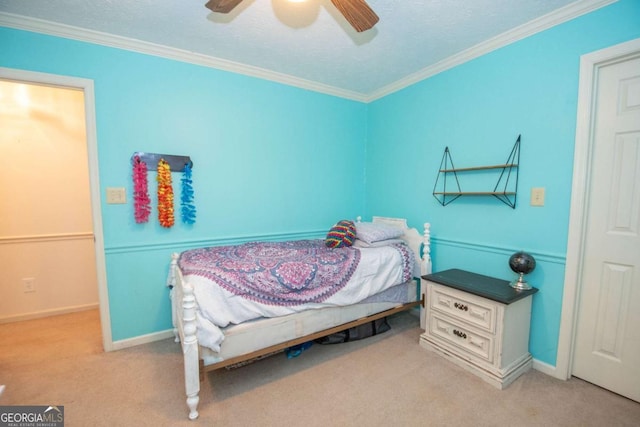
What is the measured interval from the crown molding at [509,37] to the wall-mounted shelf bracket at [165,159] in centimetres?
229

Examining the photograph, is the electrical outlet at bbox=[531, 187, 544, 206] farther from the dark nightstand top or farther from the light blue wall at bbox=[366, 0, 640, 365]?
the dark nightstand top

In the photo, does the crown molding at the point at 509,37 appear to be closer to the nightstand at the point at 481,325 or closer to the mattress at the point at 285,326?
the nightstand at the point at 481,325

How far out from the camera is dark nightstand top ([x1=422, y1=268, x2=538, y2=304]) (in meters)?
1.85

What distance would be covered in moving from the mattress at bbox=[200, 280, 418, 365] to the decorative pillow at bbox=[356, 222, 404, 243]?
46 centimetres

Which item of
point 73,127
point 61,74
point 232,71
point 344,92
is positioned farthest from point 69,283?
point 344,92

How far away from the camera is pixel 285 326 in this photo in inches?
75.2

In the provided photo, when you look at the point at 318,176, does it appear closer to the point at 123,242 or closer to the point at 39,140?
the point at 123,242

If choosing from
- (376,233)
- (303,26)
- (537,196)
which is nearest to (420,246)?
(376,233)

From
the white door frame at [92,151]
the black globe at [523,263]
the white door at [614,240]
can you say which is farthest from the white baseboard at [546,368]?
the white door frame at [92,151]

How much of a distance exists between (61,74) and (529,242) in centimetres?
366

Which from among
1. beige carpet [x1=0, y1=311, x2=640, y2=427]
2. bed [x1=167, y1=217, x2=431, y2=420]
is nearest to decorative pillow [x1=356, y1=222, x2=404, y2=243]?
bed [x1=167, y1=217, x2=431, y2=420]

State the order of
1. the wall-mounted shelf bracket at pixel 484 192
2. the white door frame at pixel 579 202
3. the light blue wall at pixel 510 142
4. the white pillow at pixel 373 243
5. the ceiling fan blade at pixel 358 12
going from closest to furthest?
the ceiling fan blade at pixel 358 12, the white door frame at pixel 579 202, the light blue wall at pixel 510 142, the wall-mounted shelf bracket at pixel 484 192, the white pillow at pixel 373 243

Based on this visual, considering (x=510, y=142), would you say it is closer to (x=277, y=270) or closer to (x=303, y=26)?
(x=303, y=26)

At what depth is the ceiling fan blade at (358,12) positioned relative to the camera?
1388 millimetres
